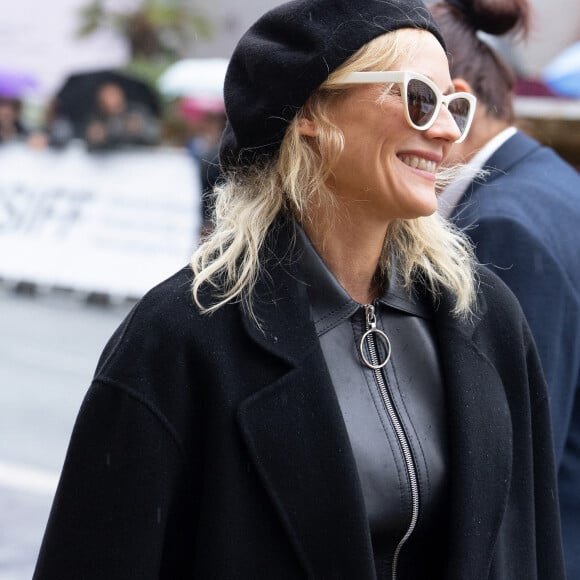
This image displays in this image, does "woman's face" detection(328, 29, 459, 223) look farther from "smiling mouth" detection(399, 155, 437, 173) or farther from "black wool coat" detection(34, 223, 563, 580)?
"black wool coat" detection(34, 223, 563, 580)

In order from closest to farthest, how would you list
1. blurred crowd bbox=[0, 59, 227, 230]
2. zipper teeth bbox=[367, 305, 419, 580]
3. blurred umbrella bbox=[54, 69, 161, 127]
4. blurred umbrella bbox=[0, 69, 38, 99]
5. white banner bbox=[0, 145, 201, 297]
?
zipper teeth bbox=[367, 305, 419, 580]
white banner bbox=[0, 145, 201, 297]
blurred crowd bbox=[0, 59, 227, 230]
blurred umbrella bbox=[54, 69, 161, 127]
blurred umbrella bbox=[0, 69, 38, 99]

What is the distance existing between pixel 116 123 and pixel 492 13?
1214 centimetres

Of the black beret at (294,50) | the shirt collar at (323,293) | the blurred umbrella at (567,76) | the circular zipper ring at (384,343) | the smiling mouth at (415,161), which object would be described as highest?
the blurred umbrella at (567,76)

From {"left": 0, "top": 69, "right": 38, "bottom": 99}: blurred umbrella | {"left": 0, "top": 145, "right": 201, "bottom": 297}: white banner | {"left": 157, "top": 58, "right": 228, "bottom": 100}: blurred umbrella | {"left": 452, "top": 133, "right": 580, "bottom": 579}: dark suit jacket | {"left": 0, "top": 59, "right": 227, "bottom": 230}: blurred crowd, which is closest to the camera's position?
{"left": 452, "top": 133, "right": 580, "bottom": 579}: dark suit jacket

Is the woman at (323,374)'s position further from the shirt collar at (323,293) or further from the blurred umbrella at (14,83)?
the blurred umbrella at (14,83)

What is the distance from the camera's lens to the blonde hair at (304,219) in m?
2.21

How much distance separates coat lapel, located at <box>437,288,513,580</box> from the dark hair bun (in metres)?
1.20

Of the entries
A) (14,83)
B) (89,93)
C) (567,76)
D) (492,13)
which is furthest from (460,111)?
(14,83)

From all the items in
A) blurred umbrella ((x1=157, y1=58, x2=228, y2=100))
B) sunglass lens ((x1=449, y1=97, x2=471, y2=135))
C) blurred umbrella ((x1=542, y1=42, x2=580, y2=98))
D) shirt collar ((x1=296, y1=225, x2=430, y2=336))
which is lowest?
shirt collar ((x1=296, y1=225, x2=430, y2=336))

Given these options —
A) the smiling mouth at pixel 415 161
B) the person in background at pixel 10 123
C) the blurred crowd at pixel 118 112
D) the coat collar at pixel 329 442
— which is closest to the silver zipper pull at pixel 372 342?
the coat collar at pixel 329 442

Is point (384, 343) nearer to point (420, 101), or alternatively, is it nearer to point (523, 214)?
point (420, 101)

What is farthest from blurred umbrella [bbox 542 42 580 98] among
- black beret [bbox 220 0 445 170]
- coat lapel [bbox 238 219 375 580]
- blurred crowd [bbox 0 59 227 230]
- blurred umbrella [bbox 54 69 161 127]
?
blurred umbrella [bbox 54 69 161 127]

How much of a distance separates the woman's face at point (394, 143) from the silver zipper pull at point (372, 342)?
8.3 inches

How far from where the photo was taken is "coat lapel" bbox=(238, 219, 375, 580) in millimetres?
2062
